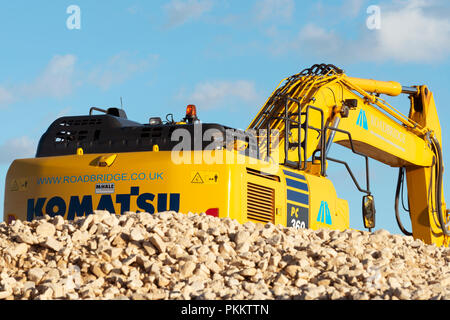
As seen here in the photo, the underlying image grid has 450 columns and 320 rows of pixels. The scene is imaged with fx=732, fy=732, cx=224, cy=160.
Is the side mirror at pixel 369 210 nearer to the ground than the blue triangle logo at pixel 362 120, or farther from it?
nearer to the ground

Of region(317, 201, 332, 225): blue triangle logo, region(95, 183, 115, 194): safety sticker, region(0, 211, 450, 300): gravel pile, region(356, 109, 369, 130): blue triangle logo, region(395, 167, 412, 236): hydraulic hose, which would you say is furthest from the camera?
region(395, 167, 412, 236): hydraulic hose

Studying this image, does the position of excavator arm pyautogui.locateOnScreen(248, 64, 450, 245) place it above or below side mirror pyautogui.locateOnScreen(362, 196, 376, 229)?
above

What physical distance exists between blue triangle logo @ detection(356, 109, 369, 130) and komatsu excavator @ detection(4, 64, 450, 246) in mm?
124

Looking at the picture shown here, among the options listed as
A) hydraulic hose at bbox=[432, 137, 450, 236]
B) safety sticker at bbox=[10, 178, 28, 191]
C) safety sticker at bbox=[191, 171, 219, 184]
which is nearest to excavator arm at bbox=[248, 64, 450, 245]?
hydraulic hose at bbox=[432, 137, 450, 236]

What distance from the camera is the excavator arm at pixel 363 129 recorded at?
34.5ft

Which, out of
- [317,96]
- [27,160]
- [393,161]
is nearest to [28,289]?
[27,160]

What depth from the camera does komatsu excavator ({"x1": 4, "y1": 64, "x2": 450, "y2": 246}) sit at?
29.6 ft

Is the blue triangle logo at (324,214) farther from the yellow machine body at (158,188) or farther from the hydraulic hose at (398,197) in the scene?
the hydraulic hose at (398,197)

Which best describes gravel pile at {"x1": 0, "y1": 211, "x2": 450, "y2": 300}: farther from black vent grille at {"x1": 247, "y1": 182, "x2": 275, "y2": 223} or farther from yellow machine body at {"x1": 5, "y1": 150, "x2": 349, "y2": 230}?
black vent grille at {"x1": 247, "y1": 182, "x2": 275, "y2": 223}

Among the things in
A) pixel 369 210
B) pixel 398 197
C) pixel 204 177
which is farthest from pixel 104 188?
pixel 398 197

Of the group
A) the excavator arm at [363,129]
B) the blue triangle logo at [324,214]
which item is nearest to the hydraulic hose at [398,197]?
the excavator arm at [363,129]

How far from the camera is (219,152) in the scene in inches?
356

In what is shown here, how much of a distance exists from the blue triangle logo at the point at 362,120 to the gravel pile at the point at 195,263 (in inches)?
197
